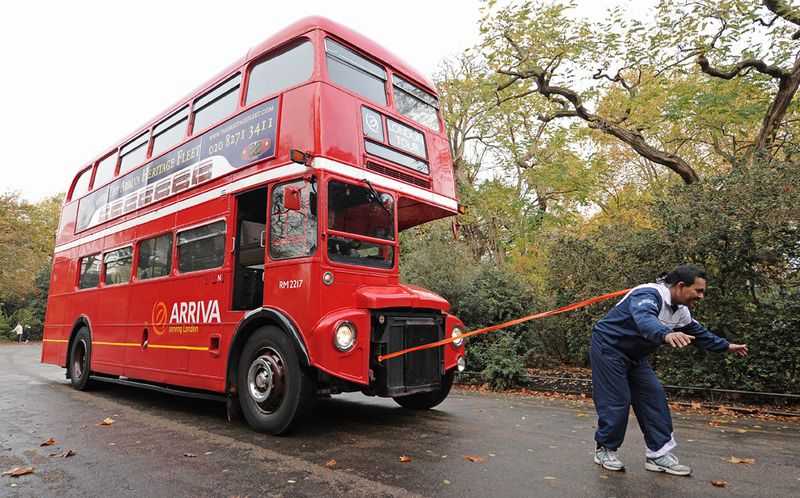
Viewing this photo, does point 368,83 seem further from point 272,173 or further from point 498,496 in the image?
point 498,496

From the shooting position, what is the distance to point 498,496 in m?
3.39

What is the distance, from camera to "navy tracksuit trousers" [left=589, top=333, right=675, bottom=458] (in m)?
3.94

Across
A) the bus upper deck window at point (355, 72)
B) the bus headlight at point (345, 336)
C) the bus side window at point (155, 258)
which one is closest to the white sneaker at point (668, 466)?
the bus headlight at point (345, 336)

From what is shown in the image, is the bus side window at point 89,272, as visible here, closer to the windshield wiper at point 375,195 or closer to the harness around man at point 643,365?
the windshield wiper at point 375,195

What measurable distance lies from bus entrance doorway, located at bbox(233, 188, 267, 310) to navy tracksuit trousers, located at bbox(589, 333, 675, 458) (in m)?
4.03

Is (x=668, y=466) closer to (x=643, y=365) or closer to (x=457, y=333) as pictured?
(x=643, y=365)

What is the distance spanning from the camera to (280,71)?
5957mm

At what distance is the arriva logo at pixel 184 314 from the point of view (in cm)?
617

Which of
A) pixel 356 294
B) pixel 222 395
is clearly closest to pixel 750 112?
pixel 356 294

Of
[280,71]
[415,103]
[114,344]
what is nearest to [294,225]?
[280,71]

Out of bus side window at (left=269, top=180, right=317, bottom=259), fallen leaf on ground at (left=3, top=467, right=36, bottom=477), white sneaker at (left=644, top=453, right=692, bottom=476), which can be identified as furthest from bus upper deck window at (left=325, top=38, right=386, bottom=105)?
white sneaker at (left=644, top=453, right=692, bottom=476)

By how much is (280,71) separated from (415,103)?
194 cm

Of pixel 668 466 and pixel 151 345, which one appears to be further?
pixel 151 345

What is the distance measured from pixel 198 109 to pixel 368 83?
2.88 meters
